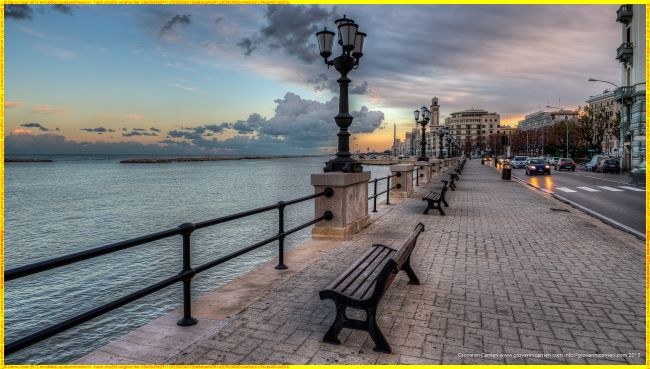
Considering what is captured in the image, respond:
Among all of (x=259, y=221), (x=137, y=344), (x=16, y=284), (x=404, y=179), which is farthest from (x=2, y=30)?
(x=259, y=221)

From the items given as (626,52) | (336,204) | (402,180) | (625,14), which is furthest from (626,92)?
(336,204)

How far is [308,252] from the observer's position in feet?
26.9

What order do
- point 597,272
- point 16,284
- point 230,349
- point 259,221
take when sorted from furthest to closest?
point 259,221
point 16,284
point 597,272
point 230,349

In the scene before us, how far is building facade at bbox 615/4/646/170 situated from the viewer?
47.5 metres

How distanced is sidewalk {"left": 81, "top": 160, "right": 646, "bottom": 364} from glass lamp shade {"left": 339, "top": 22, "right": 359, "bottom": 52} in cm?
458

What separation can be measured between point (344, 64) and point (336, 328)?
23.7ft

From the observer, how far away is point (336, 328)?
4184 mm

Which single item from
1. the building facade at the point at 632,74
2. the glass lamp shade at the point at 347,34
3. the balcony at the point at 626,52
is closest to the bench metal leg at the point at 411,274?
the glass lamp shade at the point at 347,34

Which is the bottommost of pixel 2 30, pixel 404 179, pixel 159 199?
pixel 159 199

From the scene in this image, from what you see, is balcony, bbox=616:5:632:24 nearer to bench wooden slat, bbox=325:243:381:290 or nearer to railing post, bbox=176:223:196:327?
bench wooden slat, bbox=325:243:381:290

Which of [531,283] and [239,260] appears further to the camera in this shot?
[239,260]

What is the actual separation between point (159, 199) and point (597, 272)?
43.4 m

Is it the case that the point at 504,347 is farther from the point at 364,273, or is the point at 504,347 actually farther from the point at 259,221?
the point at 259,221

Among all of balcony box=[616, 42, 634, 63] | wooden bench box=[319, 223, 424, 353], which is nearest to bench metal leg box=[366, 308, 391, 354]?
wooden bench box=[319, 223, 424, 353]
